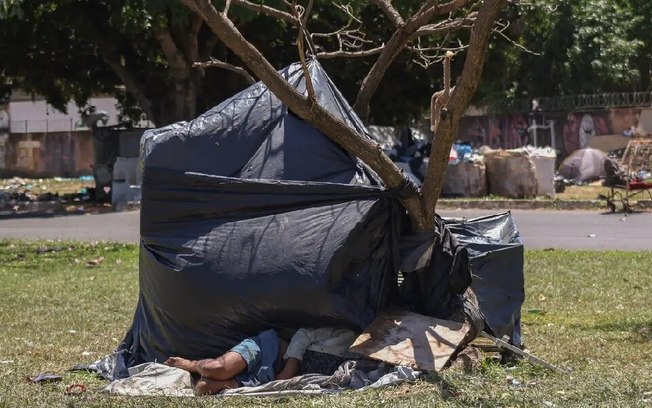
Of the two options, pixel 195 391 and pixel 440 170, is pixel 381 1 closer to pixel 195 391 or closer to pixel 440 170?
pixel 440 170

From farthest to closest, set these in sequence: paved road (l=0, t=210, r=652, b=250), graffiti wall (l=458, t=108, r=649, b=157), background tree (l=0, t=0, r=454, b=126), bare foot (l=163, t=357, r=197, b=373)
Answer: graffiti wall (l=458, t=108, r=649, b=157)
background tree (l=0, t=0, r=454, b=126)
paved road (l=0, t=210, r=652, b=250)
bare foot (l=163, t=357, r=197, b=373)

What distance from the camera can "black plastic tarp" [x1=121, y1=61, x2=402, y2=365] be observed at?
20.8 ft

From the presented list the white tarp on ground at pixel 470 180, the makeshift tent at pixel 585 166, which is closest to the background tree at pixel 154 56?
the white tarp on ground at pixel 470 180

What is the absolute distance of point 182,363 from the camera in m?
6.43

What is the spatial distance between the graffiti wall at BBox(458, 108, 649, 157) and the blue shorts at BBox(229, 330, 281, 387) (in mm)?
30079

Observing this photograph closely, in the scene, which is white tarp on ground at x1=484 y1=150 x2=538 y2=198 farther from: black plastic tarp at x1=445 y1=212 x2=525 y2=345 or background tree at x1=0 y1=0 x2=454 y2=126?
black plastic tarp at x1=445 y1=212 x2=525 y2=345

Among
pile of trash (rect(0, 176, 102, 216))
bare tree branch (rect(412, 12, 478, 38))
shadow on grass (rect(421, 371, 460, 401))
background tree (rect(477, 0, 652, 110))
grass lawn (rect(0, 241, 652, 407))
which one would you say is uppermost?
background tree (rect(477, 0, 652, 110))

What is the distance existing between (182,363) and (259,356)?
19.3 inches

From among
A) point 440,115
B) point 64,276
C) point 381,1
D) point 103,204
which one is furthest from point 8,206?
point 440,115

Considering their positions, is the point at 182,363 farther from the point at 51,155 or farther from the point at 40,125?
the point at 40,125

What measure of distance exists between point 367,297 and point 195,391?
3.87 ft

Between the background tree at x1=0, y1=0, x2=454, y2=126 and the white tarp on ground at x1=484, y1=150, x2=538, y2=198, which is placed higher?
the background tree at x1=0, y1=0, x2=454, y2=126

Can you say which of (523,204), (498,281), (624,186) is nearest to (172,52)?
(523,204)

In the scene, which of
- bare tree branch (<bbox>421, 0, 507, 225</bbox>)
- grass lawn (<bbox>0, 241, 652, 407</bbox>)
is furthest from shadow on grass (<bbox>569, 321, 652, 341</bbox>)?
bare tree branch (<bbox>421, 0, 507, 225</bbox>)
